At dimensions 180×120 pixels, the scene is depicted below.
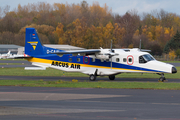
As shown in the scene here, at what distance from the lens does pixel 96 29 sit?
95.9m

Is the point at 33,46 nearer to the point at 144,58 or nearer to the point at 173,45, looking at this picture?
the point at 144,58

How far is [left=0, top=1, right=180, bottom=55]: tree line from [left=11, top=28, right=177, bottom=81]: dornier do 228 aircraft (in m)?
56.9

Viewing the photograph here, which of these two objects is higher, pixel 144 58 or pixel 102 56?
pixel 102 56

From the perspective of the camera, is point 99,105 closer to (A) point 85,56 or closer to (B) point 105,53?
(B) point 105,53

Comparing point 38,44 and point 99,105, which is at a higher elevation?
point 38,44

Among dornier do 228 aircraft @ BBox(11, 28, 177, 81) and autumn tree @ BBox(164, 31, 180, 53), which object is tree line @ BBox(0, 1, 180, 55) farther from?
dornier do 228 aircraft @ BBox(11, 28, 177, 81)

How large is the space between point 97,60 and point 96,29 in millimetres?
71098

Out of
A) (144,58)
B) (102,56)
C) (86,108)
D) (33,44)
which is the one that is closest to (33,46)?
(33,44)

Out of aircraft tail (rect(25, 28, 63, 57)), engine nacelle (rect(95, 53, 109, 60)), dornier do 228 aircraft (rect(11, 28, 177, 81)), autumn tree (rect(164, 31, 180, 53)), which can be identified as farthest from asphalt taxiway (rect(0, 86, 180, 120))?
autumn tree (rect(164, 31, 180, 53))

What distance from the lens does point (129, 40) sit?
93.2 metres

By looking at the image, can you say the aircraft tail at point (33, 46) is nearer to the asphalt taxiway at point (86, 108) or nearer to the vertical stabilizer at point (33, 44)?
the vertical stabilizer at point (33, 44)

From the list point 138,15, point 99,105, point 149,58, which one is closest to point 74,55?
point 149,58

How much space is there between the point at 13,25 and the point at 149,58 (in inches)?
4065

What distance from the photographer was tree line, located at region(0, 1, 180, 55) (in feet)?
301
